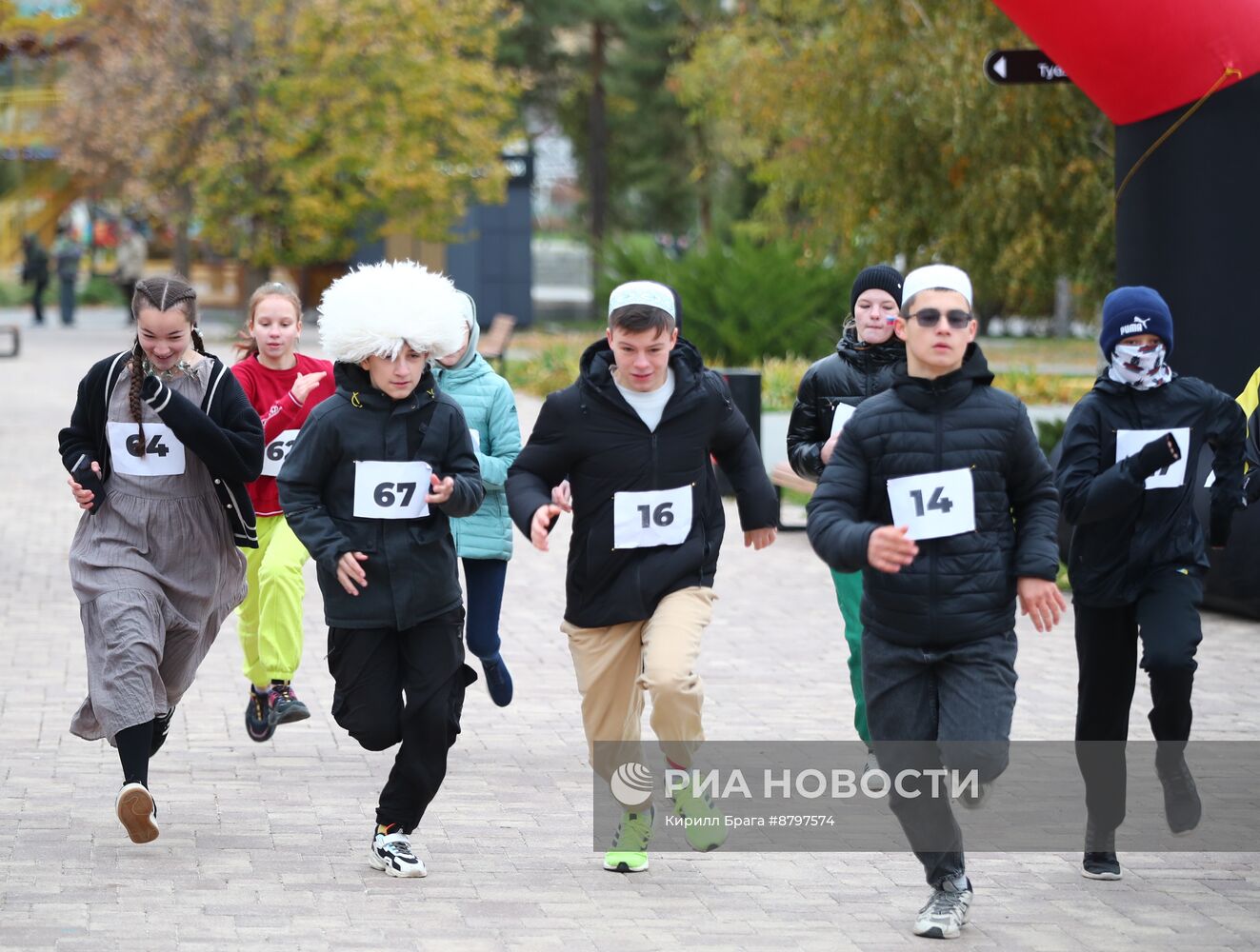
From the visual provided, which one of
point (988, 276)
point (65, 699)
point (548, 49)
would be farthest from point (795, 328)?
point (548, 49)

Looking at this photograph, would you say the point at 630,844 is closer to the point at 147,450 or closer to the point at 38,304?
the point at 147,450

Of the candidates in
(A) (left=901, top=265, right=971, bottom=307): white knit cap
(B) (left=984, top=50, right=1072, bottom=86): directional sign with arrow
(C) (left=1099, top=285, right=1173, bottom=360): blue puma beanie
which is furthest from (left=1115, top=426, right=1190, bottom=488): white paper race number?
(B) (left=984, top=50, right=1072, bottom=86): directional sign with arrow

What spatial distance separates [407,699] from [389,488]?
2.13 feet

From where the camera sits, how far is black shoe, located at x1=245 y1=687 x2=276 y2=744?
7645 mm

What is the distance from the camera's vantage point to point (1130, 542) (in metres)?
5.89

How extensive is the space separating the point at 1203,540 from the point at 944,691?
127 centimetres

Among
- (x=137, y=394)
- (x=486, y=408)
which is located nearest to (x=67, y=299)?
(x=486, y=408)

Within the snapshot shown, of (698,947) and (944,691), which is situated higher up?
(944,691)

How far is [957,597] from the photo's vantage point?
5207 millimetres

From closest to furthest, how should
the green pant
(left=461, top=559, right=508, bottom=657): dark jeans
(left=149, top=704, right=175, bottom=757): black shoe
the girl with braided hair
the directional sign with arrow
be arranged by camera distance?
the girl with braided hair → (left=149, top=704, right=175, bottom=757): black shoe → the green pant → (left=461, top=559, right=508, bottom=657): dark jeans → the directional sign with arrow

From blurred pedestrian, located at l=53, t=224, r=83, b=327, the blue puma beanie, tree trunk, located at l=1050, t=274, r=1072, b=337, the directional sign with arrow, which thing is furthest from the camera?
blurred pedestrian, located at l=53, t=224, r=83, b=327

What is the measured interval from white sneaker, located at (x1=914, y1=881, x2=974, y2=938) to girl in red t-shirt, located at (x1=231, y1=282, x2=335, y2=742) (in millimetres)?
2980

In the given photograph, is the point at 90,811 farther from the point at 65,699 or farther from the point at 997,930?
the point at 997,930

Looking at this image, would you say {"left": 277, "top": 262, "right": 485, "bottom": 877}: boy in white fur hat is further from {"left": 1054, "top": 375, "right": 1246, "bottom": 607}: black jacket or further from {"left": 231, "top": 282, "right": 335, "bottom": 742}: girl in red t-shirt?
{"left": 1054, "top": 375, "right": 1246, "bottom": 607}: black jacket
